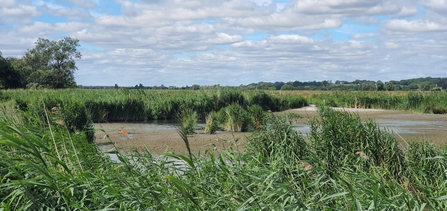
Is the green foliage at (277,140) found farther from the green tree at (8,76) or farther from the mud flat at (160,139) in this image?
the green tree at (8,76)

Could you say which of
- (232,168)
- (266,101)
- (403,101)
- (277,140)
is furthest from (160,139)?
(403,101)

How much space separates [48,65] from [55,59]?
122cm

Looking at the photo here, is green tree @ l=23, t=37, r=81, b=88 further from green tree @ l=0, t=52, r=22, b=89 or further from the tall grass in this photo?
the tall grass

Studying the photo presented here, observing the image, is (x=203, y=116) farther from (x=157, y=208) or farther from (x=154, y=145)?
(x=157, y=208)

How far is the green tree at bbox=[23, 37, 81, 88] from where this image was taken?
5550 centimetres

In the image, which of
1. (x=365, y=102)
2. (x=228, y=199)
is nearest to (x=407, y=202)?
(x=228, y=199)

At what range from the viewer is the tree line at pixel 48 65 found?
5219 centimetres

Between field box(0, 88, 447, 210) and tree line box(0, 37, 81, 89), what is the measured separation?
32.1 metres

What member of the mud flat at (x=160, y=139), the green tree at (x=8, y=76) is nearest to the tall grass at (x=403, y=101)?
the mud flat at (x=160, y=139)

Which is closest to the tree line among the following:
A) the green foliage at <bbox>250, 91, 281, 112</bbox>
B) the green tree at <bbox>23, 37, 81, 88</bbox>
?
the green tree at <bbox>23, 37, 81, 88</bbox>

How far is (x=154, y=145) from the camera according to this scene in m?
15.1

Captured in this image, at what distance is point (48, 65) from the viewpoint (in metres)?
57.0

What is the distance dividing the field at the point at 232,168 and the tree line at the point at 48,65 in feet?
105

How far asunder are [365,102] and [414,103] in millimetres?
5616
